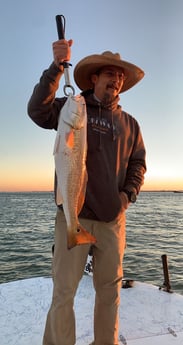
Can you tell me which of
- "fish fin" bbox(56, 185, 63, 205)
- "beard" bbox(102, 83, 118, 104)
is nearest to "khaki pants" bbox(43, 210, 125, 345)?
"fish fin" bbox(56, 185, 63, 205)

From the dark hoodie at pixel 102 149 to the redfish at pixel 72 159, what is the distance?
1.42 feet

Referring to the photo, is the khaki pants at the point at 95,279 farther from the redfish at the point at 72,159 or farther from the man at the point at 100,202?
the redfish at the point at 72,159

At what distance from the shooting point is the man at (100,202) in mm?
3000

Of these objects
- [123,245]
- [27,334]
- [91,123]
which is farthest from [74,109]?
[27,334]

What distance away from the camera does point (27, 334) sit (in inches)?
151

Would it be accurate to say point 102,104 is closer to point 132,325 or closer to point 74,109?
point 74,109

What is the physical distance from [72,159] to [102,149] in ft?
2.14

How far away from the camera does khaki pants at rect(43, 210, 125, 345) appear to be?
9.80 ft

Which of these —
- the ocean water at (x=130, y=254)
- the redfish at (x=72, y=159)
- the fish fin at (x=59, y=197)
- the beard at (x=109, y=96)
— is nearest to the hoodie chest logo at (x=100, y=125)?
the beard at (x=109, y=96)

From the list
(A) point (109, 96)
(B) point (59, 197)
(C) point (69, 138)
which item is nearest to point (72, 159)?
(C) point (69, 138)

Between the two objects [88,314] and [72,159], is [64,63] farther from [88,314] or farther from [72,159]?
[88,314]

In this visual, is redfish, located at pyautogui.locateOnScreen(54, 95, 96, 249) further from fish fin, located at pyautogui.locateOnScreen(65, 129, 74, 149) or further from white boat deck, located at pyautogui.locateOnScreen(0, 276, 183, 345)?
white boat deck, located at pyautogui.locateOnScreen(0, 276, 183, 345)

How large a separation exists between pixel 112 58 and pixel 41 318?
305 centimetres

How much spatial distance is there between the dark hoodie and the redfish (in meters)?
0.43
